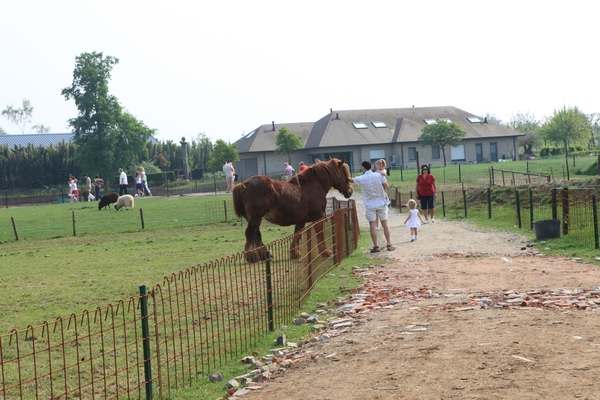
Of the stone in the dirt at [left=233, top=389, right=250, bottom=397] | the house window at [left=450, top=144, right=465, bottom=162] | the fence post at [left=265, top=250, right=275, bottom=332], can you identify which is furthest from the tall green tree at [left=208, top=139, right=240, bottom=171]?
the stone in the dirt at [left=233, top=389, right=250, bottom=397]

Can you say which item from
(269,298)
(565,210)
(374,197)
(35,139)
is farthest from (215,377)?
(35,139)

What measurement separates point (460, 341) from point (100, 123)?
69466 millimetres

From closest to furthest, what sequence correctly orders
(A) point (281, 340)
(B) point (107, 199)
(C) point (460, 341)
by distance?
(C) point (460, 341)
(A) point (281, 340)
(B) point (107, 199)

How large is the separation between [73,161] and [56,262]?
2267 inches

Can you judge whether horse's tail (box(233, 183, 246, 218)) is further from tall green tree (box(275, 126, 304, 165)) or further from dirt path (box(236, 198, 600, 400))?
tall green tree (box(275, 126, 304, 165))

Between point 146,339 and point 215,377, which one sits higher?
point 146,339

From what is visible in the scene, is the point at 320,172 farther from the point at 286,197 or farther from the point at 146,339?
the point at 146,339

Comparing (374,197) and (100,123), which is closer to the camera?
(374,197)

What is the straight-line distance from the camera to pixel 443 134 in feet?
241

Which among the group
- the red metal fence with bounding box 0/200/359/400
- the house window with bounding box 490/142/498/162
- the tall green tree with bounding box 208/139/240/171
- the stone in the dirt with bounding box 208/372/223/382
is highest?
the tall green tree with bounding box 208/139/240/171

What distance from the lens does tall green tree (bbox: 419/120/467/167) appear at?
73375 millimetres

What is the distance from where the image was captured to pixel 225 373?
7234mm

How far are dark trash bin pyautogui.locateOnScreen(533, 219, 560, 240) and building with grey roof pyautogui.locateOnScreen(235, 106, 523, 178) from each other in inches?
2348

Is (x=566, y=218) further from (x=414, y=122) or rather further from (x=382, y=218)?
(x=414, y=122)
